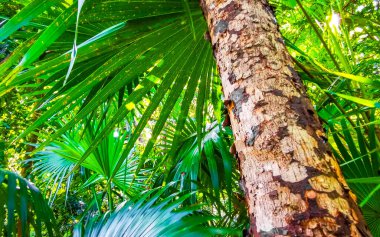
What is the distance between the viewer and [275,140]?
0.44 metres

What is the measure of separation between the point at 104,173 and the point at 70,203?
2.14 m

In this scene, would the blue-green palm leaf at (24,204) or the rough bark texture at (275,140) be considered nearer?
the rough bark texture at (275,140)

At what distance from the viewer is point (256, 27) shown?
610mm

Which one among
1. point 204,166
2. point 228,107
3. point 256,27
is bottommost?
point 204,166

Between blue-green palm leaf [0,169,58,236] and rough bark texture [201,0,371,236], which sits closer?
rough bark texture [201,0,371,236]

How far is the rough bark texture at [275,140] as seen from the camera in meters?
0.37

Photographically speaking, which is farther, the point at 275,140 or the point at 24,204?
the point at 24,204

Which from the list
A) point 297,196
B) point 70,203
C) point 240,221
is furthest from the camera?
point 70,203

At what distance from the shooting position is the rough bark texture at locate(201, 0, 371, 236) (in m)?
0.37

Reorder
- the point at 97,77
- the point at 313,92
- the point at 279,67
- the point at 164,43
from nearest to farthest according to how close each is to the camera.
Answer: the point at 279,67 → the point at 97,77 → the point at 164,43 → the point at 313,92

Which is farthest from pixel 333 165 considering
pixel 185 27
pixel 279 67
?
pixel 185 27

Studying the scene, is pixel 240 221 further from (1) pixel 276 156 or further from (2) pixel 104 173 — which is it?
(1) pixel 276 156

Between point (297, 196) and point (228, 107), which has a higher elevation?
point (228, 107)

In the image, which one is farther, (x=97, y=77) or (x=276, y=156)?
(x=97, y=77)
